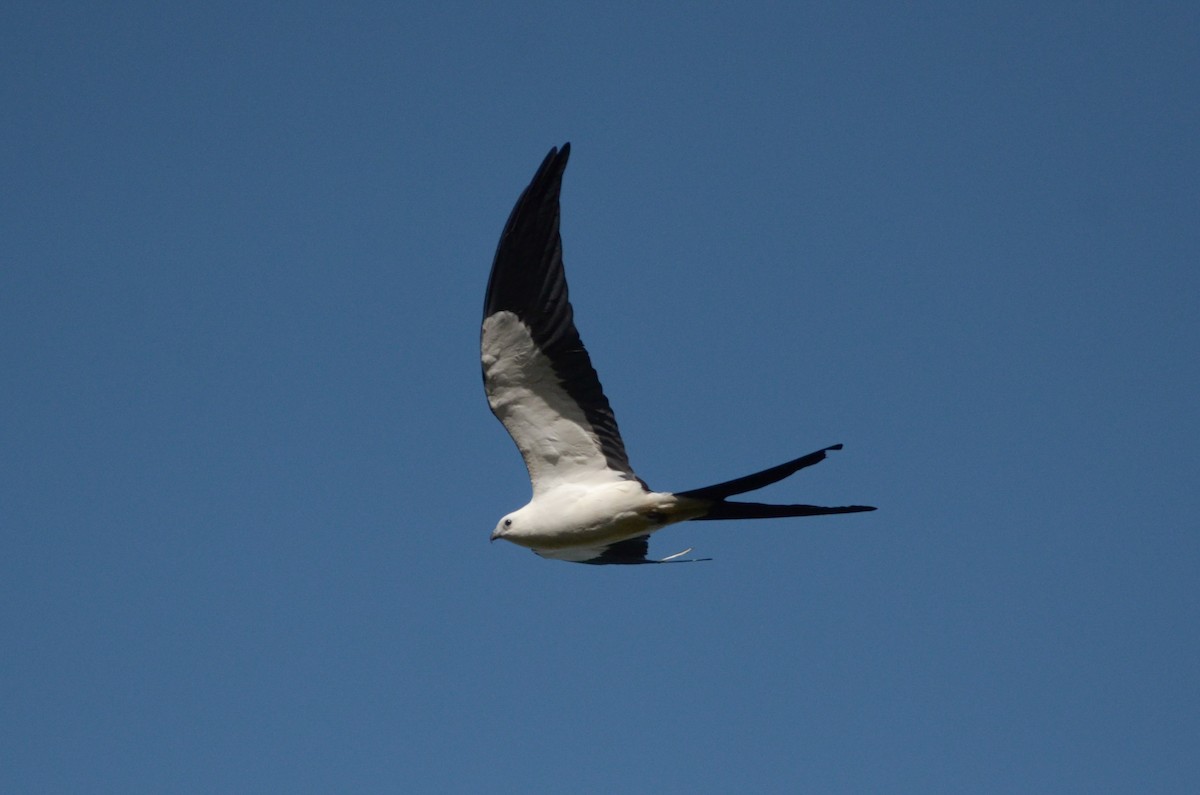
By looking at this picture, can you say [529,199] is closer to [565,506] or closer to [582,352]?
[582,352]

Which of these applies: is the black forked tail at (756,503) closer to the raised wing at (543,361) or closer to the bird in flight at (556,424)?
the bird in flight at (556,424)

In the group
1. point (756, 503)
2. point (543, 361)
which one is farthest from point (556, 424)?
point (756, 503)

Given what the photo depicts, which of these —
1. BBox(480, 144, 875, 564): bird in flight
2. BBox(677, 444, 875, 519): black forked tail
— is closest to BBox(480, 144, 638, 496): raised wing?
BBox(480, 144, 875, 564): bird in flight

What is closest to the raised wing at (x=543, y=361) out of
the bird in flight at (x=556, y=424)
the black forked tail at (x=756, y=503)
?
the bird in flight at (x=556, y=424)

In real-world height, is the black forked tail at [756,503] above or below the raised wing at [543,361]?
below

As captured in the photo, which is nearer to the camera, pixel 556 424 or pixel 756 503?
pixel 756 503

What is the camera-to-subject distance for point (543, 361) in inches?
344

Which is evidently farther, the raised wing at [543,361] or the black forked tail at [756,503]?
the raised wing at [543,361]

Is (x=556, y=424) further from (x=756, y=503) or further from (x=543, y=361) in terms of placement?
(x=756, y=503)

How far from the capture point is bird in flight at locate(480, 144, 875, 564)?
8375 millimetres

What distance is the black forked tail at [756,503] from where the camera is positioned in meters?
7.77

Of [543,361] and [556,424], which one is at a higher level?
[543,361]

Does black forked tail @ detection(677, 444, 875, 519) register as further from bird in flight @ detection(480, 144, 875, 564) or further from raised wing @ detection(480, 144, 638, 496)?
raised wing @ detection(480, 144, 638, 496)

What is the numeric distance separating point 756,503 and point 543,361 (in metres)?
1.76
